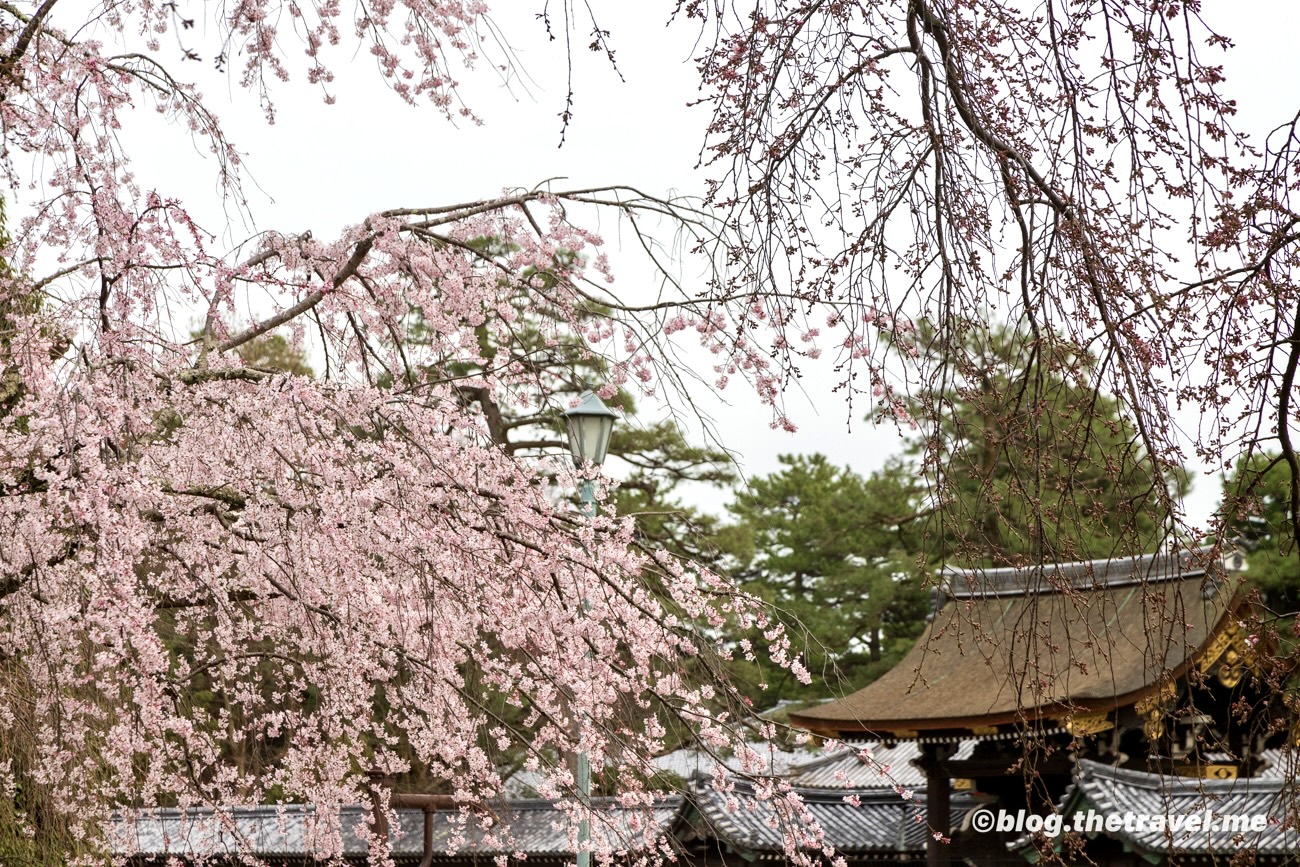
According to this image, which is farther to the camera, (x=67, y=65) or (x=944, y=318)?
(x=67, y=65)

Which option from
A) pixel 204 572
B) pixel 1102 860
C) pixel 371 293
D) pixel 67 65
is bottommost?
pixel 1102 860

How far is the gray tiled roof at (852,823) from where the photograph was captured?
11664 millimetres

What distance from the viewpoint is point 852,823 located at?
12.7 m

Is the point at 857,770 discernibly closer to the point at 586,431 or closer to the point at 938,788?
the point at 938,788

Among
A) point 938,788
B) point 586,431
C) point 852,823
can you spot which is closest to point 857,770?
point 852,823

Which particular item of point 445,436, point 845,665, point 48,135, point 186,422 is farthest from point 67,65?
point 845,665

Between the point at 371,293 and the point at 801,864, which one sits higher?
the point at 371,293

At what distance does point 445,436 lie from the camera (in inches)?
182

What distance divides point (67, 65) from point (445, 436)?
5.76 feet

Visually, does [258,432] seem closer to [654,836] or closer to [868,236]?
[654,836]

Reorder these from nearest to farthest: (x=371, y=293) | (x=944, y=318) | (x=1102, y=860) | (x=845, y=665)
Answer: (x=944, y=318) → (x=371, y=293) → (x=1102, y=860) → (x=845, y=665)

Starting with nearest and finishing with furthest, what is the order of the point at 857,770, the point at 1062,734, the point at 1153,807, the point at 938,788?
1. the point at 1153,807
2. the point at 1062,734
3. the point at 938,788
4. the point at 857,770

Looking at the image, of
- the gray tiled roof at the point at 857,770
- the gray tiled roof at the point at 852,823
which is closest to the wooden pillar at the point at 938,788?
the gray tiled roof at the point at 852,823

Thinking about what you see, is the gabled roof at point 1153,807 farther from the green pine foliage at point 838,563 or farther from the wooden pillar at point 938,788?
the green pine foliage at point 838,563
